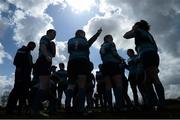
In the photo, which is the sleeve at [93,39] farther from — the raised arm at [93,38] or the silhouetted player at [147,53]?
the silhouetted player at [147,53]

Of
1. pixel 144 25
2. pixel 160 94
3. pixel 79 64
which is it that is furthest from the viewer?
pixel 144 25

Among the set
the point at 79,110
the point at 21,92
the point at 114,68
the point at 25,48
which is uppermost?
the point at 25,48

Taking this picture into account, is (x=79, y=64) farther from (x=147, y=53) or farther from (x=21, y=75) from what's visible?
(x=21, y=75)

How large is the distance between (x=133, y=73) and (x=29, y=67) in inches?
158

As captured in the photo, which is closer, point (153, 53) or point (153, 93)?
point (153, 53)

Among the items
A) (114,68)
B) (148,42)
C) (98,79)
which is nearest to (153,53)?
(148,42)

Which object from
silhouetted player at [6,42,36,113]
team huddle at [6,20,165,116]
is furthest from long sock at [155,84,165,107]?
silhouetted player at [6,42,36,113]

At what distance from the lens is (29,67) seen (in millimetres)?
9305

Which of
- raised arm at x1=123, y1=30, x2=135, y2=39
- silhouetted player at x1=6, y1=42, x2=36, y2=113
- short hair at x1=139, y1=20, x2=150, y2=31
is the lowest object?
silhouetted player at x1=6, y1=42, x2=36, y2=113

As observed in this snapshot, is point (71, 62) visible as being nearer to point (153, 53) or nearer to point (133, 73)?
point (153, 53)

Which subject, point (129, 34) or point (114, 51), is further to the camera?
point (114, 51)

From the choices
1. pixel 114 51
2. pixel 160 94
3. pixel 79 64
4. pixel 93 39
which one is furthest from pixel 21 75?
pixel 160 94

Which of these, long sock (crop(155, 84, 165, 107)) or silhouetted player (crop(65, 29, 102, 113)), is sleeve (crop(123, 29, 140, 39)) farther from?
long sock (crop(155, 84, 165, 107))

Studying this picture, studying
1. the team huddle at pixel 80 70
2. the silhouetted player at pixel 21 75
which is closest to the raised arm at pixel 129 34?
the team huddle at pixel 80 70
